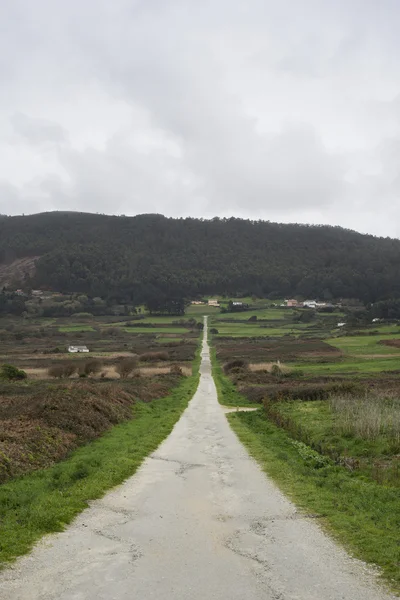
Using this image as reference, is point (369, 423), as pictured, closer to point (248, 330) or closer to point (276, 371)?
point (276, 371)

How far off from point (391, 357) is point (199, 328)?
95.5m

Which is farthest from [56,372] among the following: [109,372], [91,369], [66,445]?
[66,445]

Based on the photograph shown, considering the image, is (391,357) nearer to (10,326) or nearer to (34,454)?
(34,454)

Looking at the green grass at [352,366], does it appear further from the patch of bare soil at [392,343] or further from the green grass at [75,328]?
the green grass at [75,328]

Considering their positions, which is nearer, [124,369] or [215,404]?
[215,404]

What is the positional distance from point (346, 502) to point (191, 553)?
5066mm

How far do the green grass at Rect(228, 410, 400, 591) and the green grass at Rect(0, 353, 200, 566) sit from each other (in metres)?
4.80

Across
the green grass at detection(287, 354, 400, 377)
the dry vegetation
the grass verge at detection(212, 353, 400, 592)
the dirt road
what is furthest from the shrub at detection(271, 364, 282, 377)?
the dirt road

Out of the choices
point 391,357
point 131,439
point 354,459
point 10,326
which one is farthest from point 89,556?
point 10,326

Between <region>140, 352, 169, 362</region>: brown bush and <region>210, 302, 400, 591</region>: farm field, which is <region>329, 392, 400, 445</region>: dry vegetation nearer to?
<region>210, 302, 400, 591</region>: farm field

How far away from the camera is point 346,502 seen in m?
13.0

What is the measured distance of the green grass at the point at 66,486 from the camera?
1067cm

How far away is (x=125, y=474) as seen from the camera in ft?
54.0

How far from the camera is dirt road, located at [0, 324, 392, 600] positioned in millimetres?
7980
